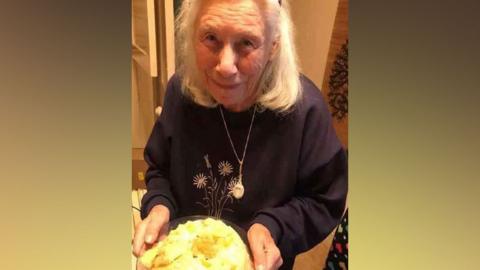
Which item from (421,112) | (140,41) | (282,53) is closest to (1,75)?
(140,41)

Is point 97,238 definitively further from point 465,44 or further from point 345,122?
point 465,44

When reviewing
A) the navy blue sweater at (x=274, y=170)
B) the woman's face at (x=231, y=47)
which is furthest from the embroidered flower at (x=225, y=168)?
the woman's face at (x=231, y=47)

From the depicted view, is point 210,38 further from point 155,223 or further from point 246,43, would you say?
point 155,223

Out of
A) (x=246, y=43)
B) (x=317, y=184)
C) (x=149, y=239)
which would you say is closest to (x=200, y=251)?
(x=149, y=239)

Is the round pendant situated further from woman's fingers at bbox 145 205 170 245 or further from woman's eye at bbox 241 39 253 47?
woman's eye at bbox 241 39 253 47

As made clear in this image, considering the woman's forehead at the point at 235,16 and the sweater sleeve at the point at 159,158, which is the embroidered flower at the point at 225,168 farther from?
the woman's forehead at the point at 235,16

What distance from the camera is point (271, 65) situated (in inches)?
36.0

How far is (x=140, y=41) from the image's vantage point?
0.93m

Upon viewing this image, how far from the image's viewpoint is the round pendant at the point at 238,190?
3.05ft

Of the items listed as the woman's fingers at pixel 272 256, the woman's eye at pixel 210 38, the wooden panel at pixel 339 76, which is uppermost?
the woman's eye at pixel 210 38

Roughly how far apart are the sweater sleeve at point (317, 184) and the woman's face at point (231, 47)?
118mm

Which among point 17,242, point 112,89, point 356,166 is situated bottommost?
point 17,242

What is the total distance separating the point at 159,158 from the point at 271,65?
9.4 inches

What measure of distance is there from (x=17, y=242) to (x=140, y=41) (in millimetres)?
390
